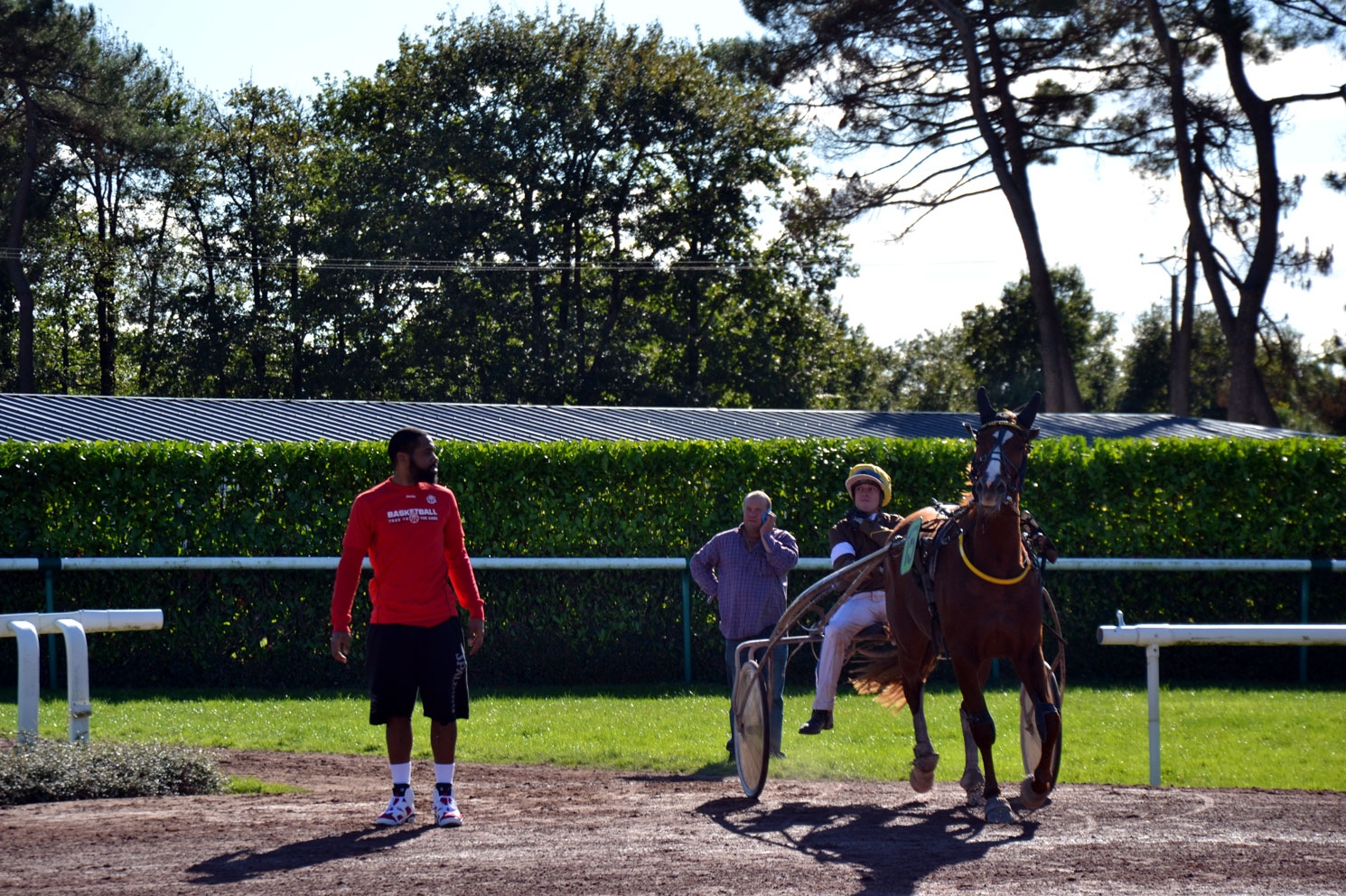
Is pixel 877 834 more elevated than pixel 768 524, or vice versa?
pixel 768 524

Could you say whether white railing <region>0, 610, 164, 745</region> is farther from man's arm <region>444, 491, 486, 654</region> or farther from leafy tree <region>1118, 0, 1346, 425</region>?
leafy tree <region>1118, 0, 1346, 425</region>

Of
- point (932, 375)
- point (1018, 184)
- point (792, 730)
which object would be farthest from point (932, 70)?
point (932, 375)

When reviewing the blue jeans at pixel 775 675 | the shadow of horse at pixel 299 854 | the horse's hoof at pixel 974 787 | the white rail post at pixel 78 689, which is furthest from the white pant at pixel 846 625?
the white rail post at pixel 78 689

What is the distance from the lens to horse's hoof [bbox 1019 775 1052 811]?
255 inches

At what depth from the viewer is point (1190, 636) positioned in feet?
26.4

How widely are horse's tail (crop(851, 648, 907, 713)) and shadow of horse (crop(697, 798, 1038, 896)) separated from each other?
924mm

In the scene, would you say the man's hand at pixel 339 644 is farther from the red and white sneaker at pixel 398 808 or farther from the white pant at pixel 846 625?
the white pant at pixel 846 625

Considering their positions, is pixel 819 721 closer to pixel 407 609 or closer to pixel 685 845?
pixel 685 845

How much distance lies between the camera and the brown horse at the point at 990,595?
20.8ft

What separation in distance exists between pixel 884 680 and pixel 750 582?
1.71m

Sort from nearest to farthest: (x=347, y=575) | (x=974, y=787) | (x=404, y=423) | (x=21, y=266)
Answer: (x=347, y=575) < (x=974, y=787) < (x=404, y=423) < (x=21, y=266)

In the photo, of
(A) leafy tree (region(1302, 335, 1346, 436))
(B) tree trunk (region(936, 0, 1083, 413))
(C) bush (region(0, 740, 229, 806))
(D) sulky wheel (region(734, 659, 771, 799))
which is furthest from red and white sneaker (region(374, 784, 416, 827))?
(A) leafy tree (region(1302, 335, 1346, 436))

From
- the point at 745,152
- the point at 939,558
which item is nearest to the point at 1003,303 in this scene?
the point at 745,152

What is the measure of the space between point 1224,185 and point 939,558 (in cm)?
2309
